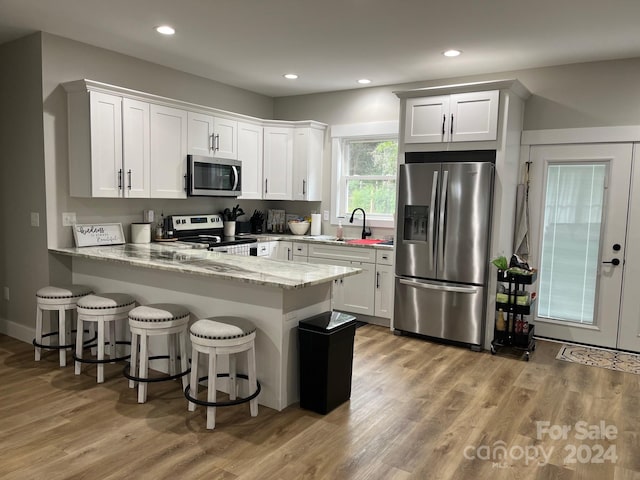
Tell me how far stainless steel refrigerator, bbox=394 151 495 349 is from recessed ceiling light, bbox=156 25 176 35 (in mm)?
2352

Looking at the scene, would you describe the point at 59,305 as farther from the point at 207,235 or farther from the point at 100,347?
the point at 207,235

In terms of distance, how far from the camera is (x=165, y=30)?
3.81 metres

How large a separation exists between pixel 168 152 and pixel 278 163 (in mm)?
1564

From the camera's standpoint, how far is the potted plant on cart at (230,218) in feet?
18.4

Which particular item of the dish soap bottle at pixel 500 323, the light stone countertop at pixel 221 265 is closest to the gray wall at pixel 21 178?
the light stone countertop at pixel 221 265

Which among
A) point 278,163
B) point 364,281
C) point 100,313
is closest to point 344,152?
point 278,163

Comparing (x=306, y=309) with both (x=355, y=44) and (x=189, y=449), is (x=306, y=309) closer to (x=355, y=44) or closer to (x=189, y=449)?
(x=189, y=449)

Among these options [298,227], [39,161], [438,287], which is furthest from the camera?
[298,227]

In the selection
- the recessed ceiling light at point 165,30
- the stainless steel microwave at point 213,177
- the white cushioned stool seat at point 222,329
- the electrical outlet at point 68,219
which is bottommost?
the white cushioned stool seat at point 222,329

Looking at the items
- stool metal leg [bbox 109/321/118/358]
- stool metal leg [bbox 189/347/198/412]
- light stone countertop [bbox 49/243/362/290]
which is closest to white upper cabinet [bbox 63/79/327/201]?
light stone countertop [bbox 49/243/362/290]

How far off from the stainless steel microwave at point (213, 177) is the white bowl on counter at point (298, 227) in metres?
0.85

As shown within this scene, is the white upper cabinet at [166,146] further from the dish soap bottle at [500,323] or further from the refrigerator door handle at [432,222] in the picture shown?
the dish soap bottle at [500,323]

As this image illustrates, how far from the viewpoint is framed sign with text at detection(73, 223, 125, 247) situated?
4203 millimetres

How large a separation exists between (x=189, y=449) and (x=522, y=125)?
4092mm
